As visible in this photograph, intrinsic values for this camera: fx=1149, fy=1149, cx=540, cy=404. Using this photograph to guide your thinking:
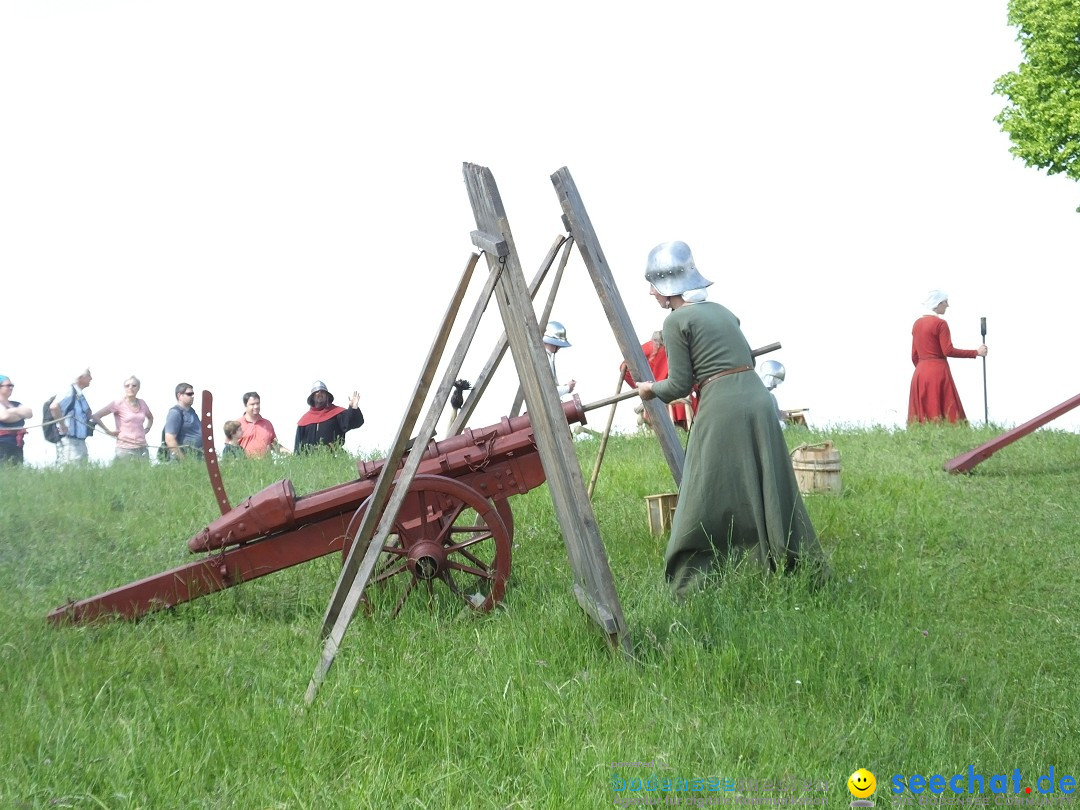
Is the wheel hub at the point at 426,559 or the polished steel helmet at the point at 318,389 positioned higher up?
the polished steel helmet at the point at 318,389

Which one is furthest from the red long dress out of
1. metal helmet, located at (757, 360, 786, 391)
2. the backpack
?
the backpack

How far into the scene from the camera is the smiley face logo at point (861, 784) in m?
4.25

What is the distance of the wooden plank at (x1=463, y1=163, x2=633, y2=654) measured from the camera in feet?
17.9

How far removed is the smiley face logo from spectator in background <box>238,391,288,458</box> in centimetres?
1134

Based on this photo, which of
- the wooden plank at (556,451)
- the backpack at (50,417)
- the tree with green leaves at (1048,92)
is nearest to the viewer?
the wooden plank at (556,451)

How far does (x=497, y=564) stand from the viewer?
6.57 metres

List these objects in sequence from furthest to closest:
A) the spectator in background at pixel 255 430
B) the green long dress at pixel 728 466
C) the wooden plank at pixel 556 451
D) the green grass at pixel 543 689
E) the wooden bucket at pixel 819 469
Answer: the spectator in background at pixel 255 430 → the wooden bucket at pixel 819 469 → the green long dress at pixel 728 466 → the wooden plank at pixel 556 451 → the green grass at pixel 543 689

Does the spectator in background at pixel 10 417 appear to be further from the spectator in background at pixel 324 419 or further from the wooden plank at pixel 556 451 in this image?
the wooden plank at pixel 556 451

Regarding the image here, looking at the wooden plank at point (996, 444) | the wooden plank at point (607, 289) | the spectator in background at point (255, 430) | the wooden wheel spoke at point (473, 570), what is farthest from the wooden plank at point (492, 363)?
the spectator in background at point (255, 430)

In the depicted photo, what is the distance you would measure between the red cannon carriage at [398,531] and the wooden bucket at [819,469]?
4.18m

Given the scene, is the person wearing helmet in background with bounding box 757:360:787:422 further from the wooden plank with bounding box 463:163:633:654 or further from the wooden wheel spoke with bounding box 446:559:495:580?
the wooden plank with bounding box 463:163:633:654

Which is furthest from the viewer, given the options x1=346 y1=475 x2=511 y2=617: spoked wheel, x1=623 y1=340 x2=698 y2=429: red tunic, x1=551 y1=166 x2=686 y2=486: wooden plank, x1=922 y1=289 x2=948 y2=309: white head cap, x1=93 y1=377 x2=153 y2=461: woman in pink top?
x1=922 y1=289 x2=948 y2=309: white head cap

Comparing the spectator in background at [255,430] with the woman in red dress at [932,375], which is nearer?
the spectator in background at [255,430]

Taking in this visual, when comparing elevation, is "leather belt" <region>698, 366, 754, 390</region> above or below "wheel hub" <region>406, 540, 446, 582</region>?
above
